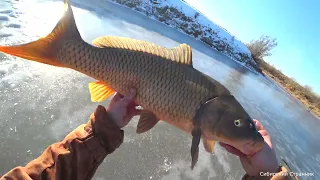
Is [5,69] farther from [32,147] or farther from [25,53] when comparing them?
[25,53]

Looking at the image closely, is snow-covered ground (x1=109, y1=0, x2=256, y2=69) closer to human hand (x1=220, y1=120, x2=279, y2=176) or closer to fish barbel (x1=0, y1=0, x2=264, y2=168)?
fish barbel (x1=0, y1=0, x2=264, y2=168)

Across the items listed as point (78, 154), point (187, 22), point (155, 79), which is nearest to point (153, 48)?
point (155, 79)

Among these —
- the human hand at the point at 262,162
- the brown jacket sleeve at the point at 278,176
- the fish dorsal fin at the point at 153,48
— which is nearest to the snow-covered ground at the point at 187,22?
the fish dorsal fin at the point at 153,48

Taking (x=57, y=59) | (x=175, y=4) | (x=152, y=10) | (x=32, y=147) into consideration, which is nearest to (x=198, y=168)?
(x=32, y=147)

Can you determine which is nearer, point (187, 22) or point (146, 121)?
point (146, 121)

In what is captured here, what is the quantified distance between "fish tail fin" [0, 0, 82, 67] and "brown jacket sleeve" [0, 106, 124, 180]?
0.51m

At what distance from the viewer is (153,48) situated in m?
2.13

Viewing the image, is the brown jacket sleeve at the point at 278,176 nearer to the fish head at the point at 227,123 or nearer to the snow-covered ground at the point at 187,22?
the fish head at the point at 227,123

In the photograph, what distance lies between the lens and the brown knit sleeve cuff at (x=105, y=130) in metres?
2.04

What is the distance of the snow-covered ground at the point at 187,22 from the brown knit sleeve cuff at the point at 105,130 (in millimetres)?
15814

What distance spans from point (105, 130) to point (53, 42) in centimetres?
71

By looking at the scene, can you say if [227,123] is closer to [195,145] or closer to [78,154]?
[195,145]

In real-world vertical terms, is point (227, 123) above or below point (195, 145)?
above

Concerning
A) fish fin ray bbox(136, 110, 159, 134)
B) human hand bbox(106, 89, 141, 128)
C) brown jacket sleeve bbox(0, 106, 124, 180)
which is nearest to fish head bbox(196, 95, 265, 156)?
fish fin ray bbox(136, 110, 159, 134)
